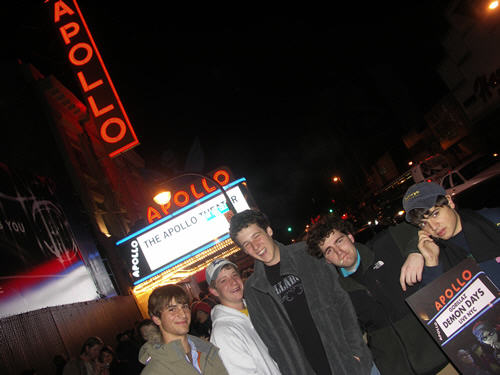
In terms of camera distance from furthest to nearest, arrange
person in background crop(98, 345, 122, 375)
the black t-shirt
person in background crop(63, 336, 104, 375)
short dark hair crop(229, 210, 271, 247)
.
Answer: person in background crop(98, 345, 122, 375), person in background crop(63, 336, 104, 375), short dark hair crop(229, 210, 271, 247), the black t-shirt

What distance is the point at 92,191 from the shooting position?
13102 millimetres

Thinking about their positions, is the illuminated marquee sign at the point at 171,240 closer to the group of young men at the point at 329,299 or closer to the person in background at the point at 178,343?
the group of young men at the point at 329,299

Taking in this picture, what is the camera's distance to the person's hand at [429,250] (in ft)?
7.98

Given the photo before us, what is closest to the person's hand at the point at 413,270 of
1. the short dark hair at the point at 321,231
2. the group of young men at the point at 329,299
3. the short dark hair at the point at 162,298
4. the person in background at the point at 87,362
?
the group of young men at the point at 329,299

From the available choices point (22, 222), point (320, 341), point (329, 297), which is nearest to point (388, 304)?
point (329, 297)

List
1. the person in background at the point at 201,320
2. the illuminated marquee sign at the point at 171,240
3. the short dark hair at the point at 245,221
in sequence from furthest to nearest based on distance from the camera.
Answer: the illuminated marquee sign at the point at 171,240 → the person in background at the point at 201,320 → the short dark hair at the point at 245,221

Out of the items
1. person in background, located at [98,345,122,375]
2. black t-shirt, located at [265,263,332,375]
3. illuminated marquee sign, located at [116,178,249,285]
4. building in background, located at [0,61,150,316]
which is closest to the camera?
black t-shirt, located at [265,263,332,375]

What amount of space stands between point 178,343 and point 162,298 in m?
0.42

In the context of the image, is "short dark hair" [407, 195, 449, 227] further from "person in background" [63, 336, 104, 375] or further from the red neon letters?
the red neon letters

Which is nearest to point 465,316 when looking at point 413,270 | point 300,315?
point 413,270

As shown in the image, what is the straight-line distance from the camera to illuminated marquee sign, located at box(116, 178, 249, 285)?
1030cm

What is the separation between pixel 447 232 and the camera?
7.98 ft

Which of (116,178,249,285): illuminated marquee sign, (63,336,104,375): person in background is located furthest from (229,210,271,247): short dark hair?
(116,178,249,285): illuminated marquee sign

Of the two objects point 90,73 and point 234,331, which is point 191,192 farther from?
point 234,331
